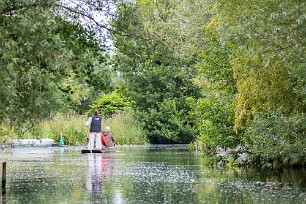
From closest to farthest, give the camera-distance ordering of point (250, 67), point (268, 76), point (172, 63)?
point (172, 63) → point (250, 67) → point (268, 76)

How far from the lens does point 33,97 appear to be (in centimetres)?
1559

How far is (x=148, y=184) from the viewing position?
21609mm

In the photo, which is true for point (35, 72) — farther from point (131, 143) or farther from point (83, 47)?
point (131, 143)

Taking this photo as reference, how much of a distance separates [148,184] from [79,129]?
34692 mm

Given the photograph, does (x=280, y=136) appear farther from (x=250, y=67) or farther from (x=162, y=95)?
(x=162, y=95)

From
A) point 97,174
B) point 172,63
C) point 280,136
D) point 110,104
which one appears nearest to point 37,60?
point 172,63

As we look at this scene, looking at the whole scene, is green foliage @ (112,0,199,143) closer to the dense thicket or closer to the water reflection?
the water reflection

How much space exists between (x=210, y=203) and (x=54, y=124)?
1572 inches

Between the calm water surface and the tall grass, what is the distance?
25095 millimetres

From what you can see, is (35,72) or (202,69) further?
(202,69)

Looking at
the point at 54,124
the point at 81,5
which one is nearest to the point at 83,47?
the point at 81,5

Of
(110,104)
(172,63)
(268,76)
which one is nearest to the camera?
(172,63)

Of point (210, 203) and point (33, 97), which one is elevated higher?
point (33, 97)

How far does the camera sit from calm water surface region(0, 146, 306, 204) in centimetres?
1773
